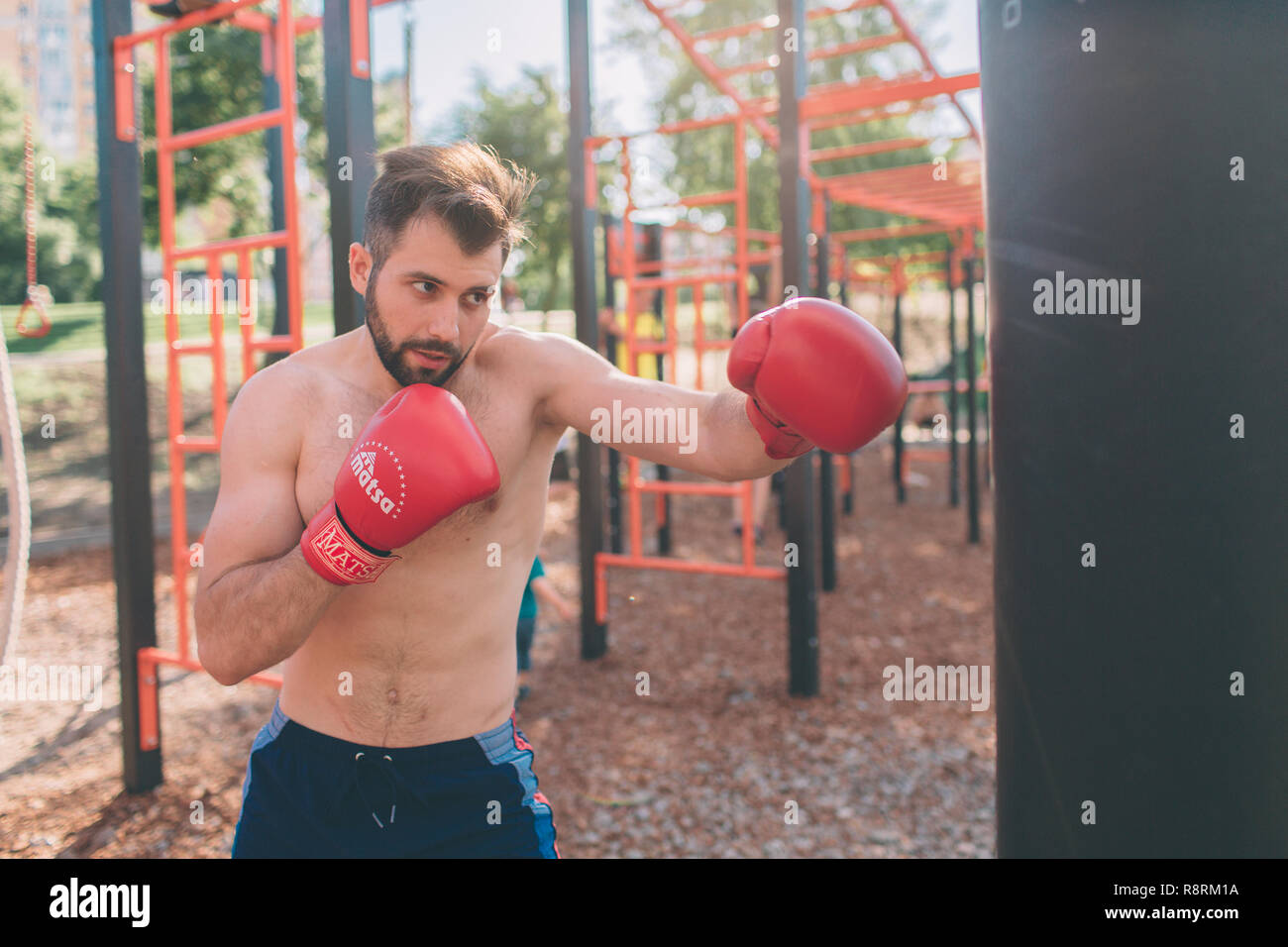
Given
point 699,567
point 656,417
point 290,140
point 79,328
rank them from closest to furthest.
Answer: point 656,417
point 290,140
point 699,567
point 79,328

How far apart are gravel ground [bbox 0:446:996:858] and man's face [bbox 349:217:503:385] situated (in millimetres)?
1880

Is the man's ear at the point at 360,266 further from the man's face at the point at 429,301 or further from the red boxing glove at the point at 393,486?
the red boxing glove at the point at 393,486

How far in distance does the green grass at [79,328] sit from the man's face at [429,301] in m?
13.9

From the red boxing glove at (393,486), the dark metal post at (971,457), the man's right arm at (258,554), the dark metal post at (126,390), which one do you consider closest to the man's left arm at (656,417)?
the red boxing glove at (393,486)

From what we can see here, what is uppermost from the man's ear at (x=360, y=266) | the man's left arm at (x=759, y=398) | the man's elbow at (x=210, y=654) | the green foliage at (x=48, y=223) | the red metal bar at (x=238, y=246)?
the green foliage at (x=48, y=223)

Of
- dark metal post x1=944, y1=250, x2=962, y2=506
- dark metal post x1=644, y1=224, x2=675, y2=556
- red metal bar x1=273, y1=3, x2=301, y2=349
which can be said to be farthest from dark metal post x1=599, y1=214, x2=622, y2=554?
red metal bar x1=273, y1=3, x2=301, y2=349

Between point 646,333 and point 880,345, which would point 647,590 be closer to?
point 646,333

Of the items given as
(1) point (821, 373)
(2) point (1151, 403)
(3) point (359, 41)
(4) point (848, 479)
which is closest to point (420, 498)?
(1) point (821, 373)

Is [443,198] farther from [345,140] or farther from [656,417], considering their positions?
[345,140]

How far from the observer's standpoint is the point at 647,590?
6188 millimetres

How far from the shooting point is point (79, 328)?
58.7 feet

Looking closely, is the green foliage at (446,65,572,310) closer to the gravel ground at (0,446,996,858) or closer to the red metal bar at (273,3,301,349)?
the gravel ground at (0,446,996,858)

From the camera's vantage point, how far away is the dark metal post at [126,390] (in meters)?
3.14

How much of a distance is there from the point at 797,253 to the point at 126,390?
2651mm
